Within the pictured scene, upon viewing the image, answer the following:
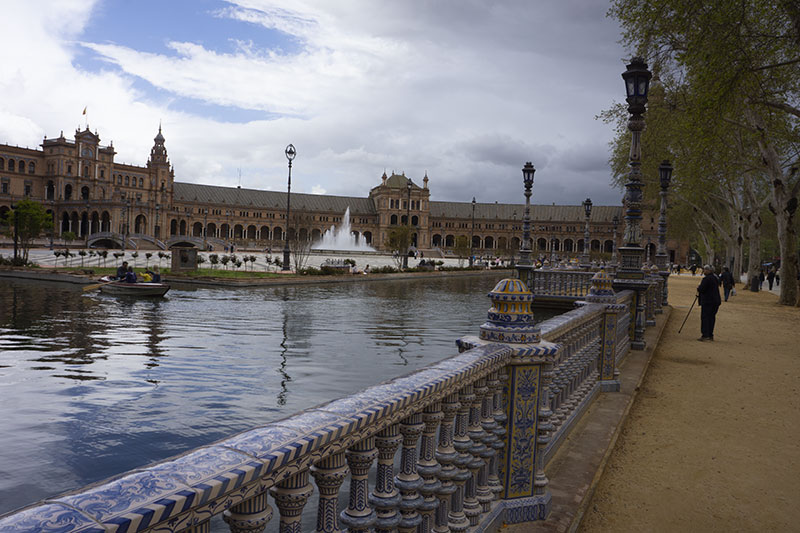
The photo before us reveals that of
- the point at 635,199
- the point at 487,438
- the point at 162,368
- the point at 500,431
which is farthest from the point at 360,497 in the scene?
the point at 635,199

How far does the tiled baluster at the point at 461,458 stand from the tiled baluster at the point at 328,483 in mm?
1069

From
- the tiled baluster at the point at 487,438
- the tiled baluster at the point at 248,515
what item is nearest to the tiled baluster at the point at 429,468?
the tiled baluster at the point at 487,438

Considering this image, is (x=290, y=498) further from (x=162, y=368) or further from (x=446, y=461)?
(x=162, y=368)

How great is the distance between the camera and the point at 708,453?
5.82 metres

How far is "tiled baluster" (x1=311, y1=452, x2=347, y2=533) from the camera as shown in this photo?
1952 millimetres

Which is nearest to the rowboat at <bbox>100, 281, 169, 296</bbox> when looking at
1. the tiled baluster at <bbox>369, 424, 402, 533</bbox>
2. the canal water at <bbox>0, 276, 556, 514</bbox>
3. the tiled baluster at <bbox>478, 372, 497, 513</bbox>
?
the canal water at <bbox>0, 276, 556, 514</bbox>

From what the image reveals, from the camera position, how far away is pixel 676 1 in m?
15.5

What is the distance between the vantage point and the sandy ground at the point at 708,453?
172 inches

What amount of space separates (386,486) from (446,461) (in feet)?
1.78

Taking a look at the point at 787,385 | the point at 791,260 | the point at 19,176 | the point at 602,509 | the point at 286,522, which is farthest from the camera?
the point at 19,176

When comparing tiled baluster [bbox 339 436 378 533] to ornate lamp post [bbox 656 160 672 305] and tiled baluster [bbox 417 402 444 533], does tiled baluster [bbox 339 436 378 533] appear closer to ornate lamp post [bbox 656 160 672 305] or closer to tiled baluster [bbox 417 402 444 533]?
tiled baluster [bbox 417 402 444 533]

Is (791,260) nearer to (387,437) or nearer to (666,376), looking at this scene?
(666,376)

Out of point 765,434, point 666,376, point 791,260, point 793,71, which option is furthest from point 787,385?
point 791,260

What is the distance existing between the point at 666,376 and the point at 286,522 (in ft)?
30.4
